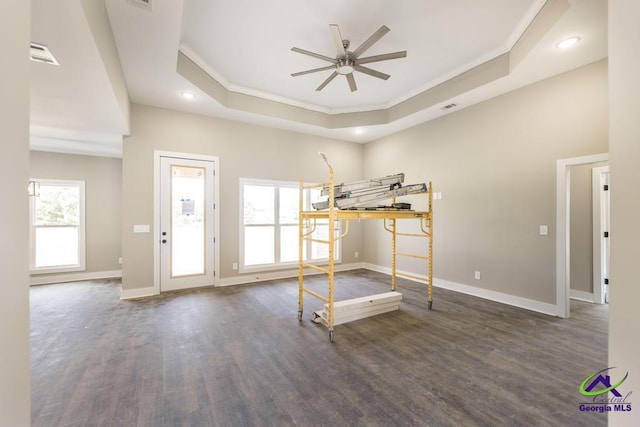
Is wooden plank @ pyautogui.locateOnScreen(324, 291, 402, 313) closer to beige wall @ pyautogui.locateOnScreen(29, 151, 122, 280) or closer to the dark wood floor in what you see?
the dark wood floor

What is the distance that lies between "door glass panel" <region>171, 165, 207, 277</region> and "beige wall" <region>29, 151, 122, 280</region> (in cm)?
245

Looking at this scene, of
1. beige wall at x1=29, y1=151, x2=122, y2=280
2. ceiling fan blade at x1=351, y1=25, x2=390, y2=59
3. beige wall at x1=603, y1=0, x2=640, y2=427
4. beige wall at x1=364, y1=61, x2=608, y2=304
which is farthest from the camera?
beige wall at x1=29, y1=151, x2=122, y2=280

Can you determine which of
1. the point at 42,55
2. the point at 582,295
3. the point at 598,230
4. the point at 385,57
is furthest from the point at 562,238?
the point at 42,55

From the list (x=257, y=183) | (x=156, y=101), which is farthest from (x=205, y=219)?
(x=156, y=101)

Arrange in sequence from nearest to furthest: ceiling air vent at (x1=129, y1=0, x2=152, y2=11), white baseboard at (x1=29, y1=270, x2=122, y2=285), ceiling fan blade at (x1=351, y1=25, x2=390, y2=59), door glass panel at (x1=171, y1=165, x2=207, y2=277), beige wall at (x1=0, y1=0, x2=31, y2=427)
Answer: beige wall at (x1=0, y1=0, x2=31, y2=427) → ceiling air vent at (x1=129, y1=0, x2=152, y2=11) → ceiling fan blade at (x1=351, y1=25, x2=390, y2=59) → door glass panel at (x1=171, y1=165, x2=207, y2=277) → white baseboard at (x1=29, y1=270, x2=122, y2=285)

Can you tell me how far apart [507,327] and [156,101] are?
20.1ft

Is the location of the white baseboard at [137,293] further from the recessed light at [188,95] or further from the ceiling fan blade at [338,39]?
the ceiling fan blade at [338,39]

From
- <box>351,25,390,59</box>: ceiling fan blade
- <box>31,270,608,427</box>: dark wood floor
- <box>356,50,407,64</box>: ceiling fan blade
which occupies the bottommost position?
<box>31,270,608,427</box>: dark wood floor

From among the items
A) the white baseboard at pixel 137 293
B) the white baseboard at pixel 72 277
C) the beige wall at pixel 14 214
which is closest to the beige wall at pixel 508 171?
the beige wall at pixel 14 214

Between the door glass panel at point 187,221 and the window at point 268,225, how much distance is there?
0.75m

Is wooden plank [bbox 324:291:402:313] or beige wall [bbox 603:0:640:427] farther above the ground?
beige wall [bbox 603:0:640:427]

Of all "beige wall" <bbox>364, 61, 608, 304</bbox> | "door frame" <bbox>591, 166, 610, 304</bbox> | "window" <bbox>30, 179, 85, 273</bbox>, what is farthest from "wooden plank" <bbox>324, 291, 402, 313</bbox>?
"window" <bbox>30, 179, 85, 273</bbox>

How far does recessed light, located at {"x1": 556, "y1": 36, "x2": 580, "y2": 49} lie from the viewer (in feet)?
9.53

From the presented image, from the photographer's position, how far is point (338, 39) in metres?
2.87
